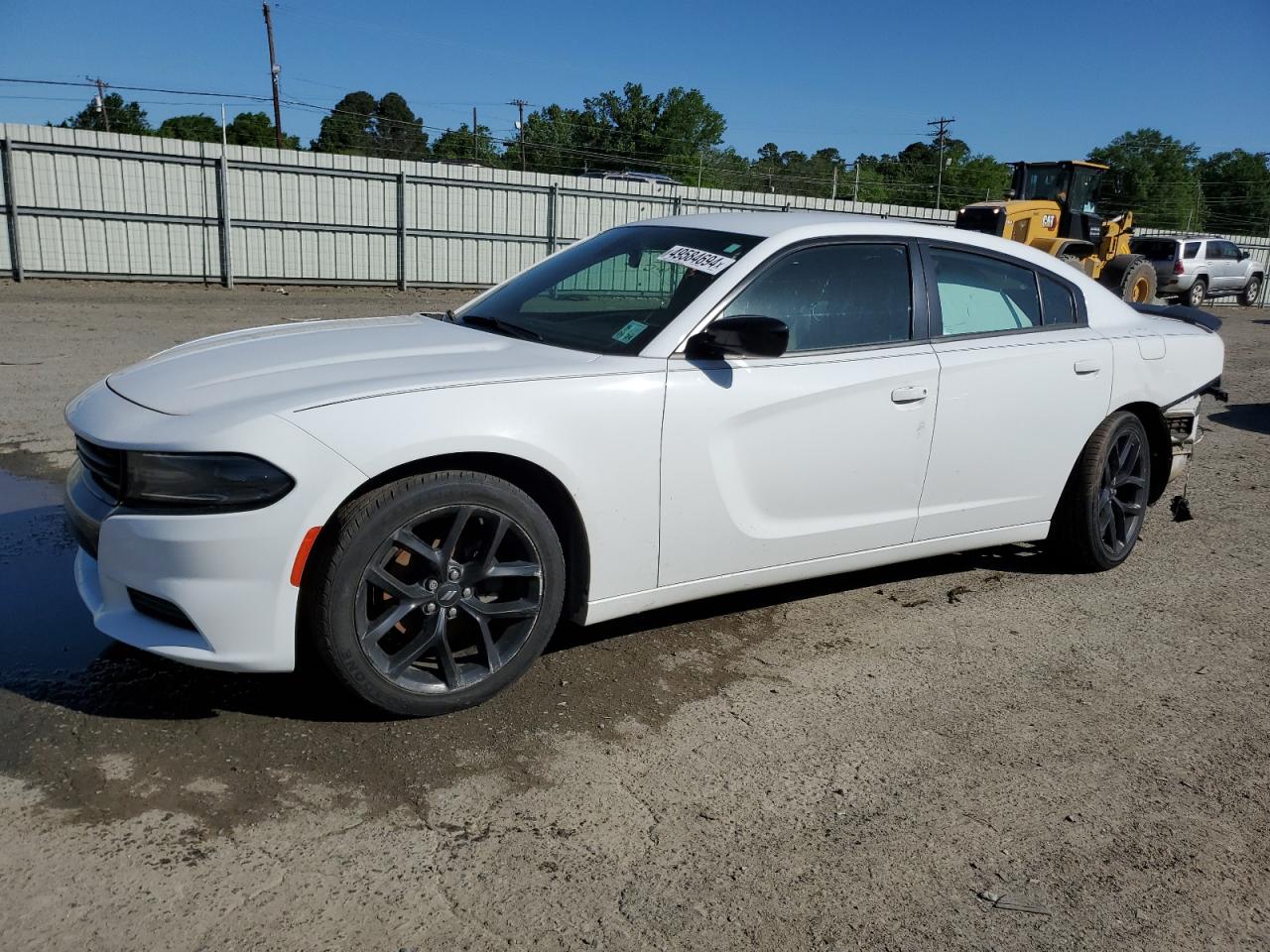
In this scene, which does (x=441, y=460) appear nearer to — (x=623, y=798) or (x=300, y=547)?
(x=300, y=547)

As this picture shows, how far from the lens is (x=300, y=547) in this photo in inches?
114

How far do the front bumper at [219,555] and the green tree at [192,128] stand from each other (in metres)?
75.3

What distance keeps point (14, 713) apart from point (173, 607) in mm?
715

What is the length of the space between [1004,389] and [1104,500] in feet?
3.31

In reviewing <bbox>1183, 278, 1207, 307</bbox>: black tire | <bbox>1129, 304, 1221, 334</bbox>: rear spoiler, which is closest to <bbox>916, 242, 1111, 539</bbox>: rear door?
<bbox>1129, 304, 1221, 334</bbox>: rear spoiler

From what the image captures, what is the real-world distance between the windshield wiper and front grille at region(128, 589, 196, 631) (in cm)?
156

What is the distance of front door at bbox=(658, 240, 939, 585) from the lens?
3557 mm

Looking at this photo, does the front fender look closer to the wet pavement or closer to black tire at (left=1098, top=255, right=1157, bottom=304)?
the wet pavement

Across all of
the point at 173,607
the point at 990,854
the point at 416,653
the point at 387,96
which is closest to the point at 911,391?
the point at 990,854

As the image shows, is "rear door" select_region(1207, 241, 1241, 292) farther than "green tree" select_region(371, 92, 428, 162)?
No

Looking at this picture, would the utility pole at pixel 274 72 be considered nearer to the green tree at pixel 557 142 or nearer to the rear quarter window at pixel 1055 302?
the green tree at pixel 557 142

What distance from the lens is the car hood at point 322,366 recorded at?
3.06 metres

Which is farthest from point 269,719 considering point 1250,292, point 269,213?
point 1250,292

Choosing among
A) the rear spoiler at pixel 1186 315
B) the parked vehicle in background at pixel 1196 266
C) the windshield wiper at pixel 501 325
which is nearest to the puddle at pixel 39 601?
the windshield wiper at pixel 501 325
